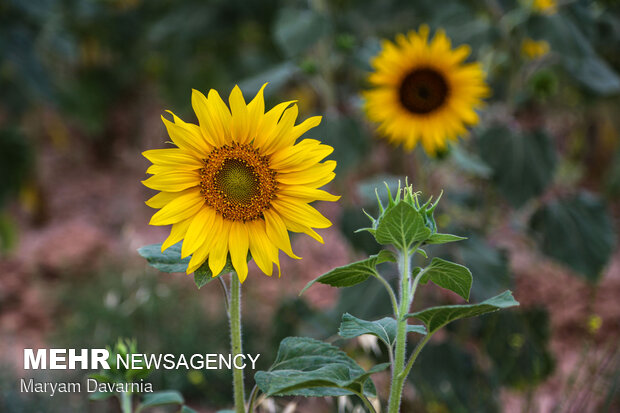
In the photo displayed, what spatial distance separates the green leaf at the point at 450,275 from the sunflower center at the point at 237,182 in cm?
15

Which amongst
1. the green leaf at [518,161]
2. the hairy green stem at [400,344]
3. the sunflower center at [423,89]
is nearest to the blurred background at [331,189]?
the green leaf at [518,161]

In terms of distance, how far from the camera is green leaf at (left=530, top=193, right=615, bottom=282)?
3.89ft

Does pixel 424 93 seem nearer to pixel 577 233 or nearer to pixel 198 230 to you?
pixel 577 233

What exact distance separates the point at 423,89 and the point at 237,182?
71 cm

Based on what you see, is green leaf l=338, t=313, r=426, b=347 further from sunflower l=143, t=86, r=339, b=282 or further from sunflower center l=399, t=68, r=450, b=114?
sunflower center l=399, t=68, r=450, b=114

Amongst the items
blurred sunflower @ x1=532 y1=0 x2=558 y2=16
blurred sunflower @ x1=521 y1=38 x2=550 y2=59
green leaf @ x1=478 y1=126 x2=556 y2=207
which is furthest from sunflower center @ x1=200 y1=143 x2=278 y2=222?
blurred sunflower @ x1=521 y1=38 x2=550 y2=59

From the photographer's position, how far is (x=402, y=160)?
2.37 metres

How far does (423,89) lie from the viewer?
1129mm

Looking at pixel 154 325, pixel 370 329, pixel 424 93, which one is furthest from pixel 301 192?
pixel 154 325

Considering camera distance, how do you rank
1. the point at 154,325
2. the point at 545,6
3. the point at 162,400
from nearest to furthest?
the point at 162,400 → the point at 545,6 → the point at 154,325

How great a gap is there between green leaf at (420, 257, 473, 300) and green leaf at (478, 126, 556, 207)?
786mm

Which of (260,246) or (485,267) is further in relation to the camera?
(485,267)

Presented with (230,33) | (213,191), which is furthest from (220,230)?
(230,33)

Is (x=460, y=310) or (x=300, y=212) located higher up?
(x=300, y=212)
